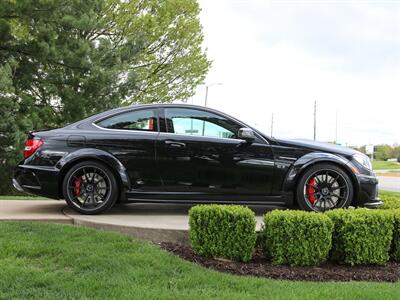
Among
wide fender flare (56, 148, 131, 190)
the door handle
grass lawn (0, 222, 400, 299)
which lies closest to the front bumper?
grass lawn (0, 222, 400, 299)

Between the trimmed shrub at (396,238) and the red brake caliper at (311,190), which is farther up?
the red brake caliper at (311,190)

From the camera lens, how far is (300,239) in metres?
4.66

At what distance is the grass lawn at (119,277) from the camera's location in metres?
3.77

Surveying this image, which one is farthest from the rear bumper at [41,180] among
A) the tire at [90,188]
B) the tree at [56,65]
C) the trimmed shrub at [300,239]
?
the tree at [56,65]

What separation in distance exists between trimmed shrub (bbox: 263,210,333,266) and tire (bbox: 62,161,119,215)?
2193mm

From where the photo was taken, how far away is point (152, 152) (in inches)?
237

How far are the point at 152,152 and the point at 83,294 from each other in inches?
102

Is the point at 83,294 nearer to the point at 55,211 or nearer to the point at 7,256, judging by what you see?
the point at 7,256

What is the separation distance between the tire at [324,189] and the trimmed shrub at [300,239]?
1294 millimetres

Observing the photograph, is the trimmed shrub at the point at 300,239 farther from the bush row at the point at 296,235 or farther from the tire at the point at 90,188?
the tire at the point at 90,188

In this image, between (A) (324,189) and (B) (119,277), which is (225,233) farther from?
(A) (324,189)

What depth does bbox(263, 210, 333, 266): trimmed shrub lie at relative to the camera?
Result: 15.3ft

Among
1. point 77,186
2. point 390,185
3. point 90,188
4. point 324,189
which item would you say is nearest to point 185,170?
point 90,188

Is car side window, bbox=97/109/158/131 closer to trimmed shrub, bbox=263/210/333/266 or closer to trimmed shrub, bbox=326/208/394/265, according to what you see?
trimmed shrub, bbox=263/210/333/266
